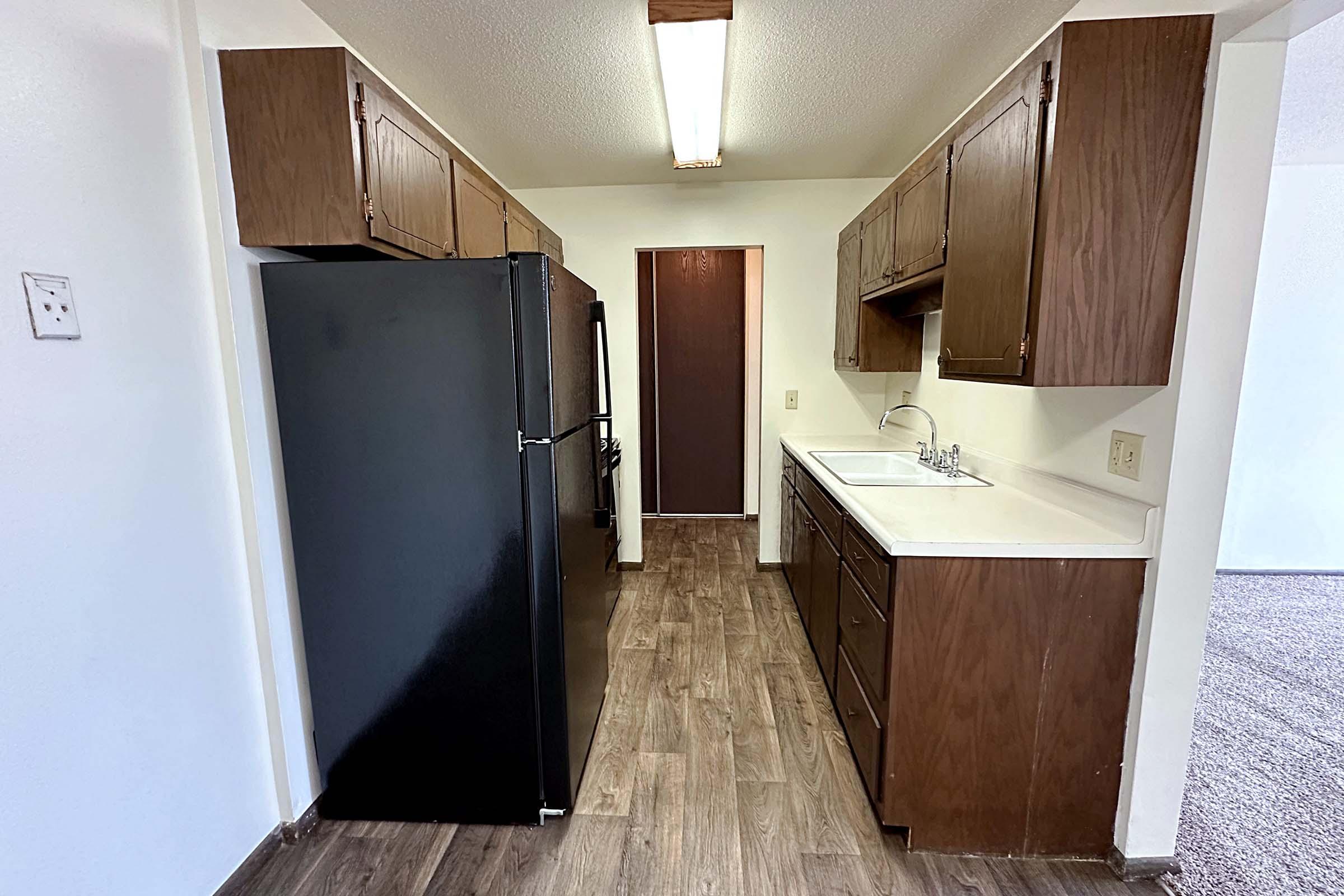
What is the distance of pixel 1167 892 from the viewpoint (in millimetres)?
1420

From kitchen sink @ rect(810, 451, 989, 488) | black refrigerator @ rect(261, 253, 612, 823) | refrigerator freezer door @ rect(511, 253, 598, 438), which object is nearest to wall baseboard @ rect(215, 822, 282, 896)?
black refrigerator @ rect(261, 253, 612, 823)

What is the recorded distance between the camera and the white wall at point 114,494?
3.26 ft

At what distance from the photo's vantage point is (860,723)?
1.75 metres

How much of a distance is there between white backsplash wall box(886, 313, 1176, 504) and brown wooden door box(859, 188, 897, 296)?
44 centimetres

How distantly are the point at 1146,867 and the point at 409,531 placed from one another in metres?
2.23

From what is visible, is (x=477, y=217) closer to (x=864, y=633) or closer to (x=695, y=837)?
(x=864, y=633)

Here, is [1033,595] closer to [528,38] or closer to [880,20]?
[880,20]

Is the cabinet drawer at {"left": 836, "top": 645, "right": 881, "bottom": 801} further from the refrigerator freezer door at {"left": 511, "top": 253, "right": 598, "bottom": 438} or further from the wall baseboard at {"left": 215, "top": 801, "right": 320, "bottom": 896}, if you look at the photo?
the wall baseboard at {"left": 215, "top": 801, "right": 320, "bottom": 896}

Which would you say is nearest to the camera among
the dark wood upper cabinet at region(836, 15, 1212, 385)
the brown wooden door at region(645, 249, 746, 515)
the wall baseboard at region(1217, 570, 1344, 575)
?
the dark wood upper cabinet at region(836, 15, 1212, 385)

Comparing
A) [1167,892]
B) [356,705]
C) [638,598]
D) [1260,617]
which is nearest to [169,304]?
[356,705]

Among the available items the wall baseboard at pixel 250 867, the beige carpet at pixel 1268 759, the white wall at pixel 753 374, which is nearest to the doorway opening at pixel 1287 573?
the beige carpet at pixel 1268 759

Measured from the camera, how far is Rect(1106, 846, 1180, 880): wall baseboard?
1459 mm

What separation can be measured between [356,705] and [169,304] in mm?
1205

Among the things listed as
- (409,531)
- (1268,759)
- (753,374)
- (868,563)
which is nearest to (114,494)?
(409,531)
